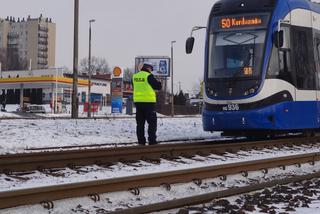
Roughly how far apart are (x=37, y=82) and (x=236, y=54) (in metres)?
62.2

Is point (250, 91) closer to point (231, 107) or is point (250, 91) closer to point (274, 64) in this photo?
point (231, 107)

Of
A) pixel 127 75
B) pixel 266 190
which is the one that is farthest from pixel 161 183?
pixel 127 75

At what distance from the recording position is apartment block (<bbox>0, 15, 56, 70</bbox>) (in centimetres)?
15950

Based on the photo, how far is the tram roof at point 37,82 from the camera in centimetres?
6983

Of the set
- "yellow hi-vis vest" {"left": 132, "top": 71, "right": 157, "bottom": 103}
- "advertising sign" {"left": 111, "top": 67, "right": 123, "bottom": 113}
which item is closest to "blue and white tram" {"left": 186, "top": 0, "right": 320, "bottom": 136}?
"yellow hi-vis vest" {"left": 132, "top": 71, "right": 157, "bottom": 103}

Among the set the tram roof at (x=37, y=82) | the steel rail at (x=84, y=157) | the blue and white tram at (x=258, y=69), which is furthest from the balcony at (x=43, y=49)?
the steel rail at (x=84, y=157)

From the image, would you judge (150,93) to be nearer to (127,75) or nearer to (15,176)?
(15,176)

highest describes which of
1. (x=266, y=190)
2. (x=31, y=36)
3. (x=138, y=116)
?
(x=31, y=36)

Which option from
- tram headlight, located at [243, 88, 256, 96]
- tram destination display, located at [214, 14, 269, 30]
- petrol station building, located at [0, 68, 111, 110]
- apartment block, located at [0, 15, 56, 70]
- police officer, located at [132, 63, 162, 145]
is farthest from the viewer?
apartment block, located at [0, 15, 56, 70]

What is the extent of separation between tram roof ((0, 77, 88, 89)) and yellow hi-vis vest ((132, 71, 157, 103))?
54971mm

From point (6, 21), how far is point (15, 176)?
6522 inches

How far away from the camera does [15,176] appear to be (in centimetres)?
721

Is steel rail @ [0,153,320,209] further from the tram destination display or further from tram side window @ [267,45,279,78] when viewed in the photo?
the tram destination display

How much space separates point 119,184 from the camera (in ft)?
21.3
